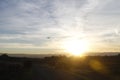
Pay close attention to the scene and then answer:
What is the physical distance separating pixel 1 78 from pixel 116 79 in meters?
16.7

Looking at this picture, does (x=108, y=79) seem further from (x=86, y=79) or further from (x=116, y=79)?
(x=86, y=79)

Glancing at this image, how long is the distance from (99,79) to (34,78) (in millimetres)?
9320

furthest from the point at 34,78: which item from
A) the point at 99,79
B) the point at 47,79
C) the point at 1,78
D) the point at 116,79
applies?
the point at 116,79

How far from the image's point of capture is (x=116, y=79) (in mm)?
35531

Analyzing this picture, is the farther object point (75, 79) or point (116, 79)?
point (116, 79)

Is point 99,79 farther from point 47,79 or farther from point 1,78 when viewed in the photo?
point 1,78

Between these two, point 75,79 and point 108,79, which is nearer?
point 75,79

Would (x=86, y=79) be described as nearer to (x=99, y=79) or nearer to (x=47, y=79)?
(x=99, y=79)

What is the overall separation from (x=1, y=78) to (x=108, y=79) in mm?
15473

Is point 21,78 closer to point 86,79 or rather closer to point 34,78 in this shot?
point 34,78

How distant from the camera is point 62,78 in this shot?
111 feet

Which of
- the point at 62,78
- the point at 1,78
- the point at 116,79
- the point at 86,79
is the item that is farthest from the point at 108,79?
the point at 1,78

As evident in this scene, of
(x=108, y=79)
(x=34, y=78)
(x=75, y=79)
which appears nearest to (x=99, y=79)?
(x=108, y=79)

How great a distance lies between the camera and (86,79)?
33688 mm
